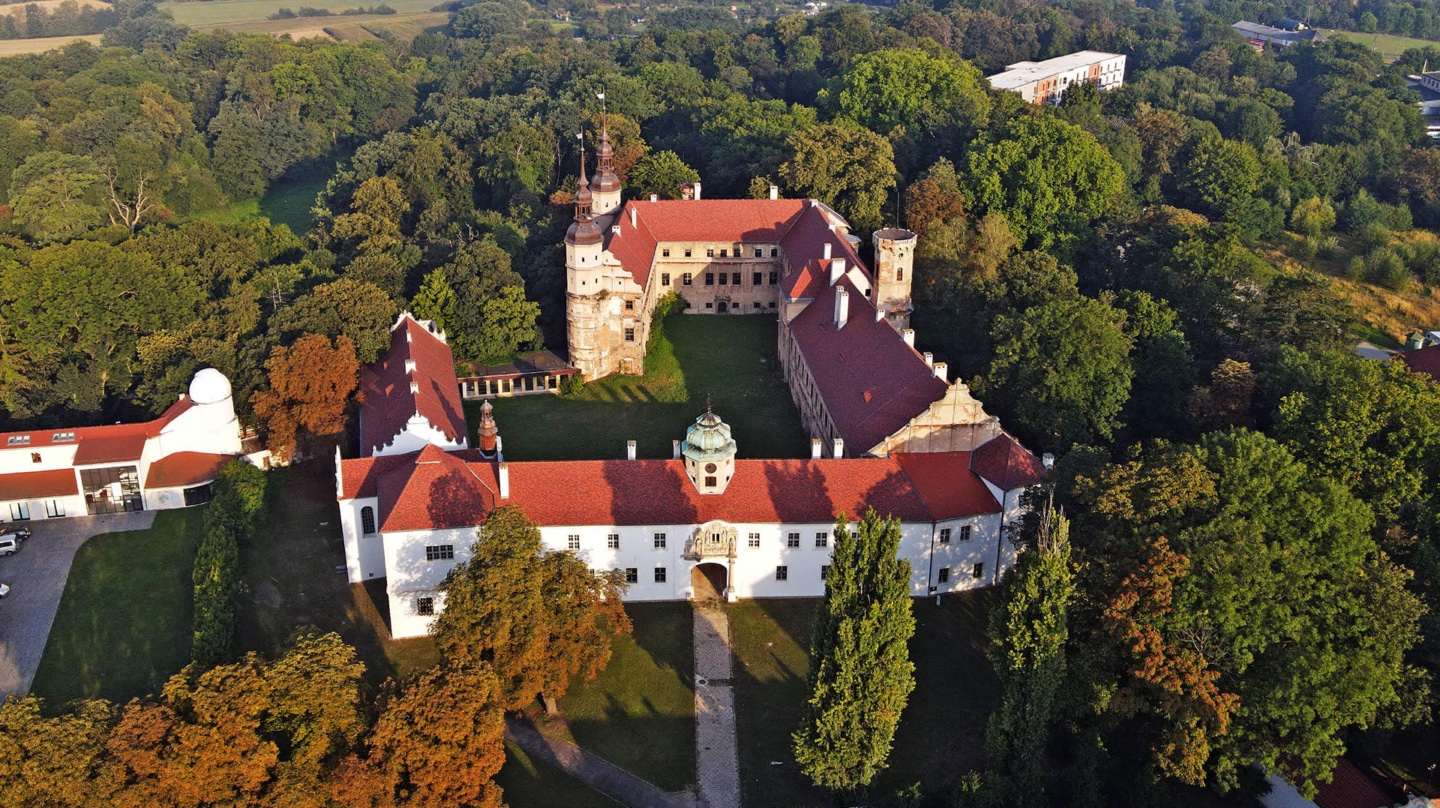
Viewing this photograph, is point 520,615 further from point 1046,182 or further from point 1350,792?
point 1046,182

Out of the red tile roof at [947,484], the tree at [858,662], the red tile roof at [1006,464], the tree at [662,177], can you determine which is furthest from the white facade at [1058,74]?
the tree at [858,662]

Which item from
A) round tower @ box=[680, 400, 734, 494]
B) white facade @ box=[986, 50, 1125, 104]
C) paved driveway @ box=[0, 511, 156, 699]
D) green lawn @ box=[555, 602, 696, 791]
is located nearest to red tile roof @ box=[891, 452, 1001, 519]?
round tower @ box=[680, 400, 734, 494]

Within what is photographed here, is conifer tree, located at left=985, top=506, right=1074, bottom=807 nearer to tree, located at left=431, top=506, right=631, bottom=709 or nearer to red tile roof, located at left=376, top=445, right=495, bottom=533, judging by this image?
tree, located at left=431, top=506, right=631, bottom=709

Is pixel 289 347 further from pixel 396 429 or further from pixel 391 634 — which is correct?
pixel 391 634

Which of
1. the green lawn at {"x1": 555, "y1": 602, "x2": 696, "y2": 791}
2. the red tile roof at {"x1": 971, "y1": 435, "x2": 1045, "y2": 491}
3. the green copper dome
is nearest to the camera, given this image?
the green lawn at {"x1": 555, "y1": 602, "x2": 696, "y2": 791}

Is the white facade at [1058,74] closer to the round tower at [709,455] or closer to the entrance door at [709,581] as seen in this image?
the round tower at [709,455]

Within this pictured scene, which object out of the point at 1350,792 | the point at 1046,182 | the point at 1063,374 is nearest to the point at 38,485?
the point at 1063,374
